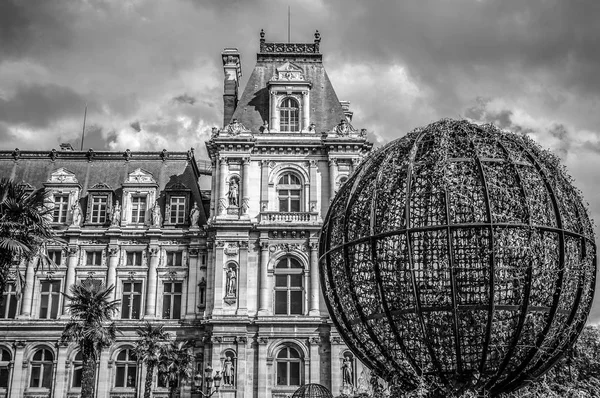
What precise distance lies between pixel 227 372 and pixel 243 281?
196 inches

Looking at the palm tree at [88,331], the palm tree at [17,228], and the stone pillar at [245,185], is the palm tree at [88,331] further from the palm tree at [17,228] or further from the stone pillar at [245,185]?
the stone pillar at [245,185]

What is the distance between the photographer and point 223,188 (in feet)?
137

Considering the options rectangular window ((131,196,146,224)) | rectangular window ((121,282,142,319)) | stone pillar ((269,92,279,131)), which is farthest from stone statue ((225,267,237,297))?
stone pillar ((269,92,279,131))

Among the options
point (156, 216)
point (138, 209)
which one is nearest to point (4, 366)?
point (138, 209)

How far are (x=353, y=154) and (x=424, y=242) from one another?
96.6 ft

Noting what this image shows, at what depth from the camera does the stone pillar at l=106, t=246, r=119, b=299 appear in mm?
42441

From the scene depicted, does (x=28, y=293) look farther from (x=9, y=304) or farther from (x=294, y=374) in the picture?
(x=294, y=374)

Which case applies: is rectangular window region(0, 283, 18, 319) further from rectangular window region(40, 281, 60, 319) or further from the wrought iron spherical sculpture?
the wrought iron spherical sculpture

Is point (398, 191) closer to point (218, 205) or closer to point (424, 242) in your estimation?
point (424, 242)

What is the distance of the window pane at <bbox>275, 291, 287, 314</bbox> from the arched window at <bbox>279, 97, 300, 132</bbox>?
9.92m

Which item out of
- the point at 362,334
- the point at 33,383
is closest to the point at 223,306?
the point at 33,383

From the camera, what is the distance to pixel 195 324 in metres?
41.1

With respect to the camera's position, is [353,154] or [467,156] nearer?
[467,156]

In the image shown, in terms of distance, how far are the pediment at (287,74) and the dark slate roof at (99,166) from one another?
7.92 meters
